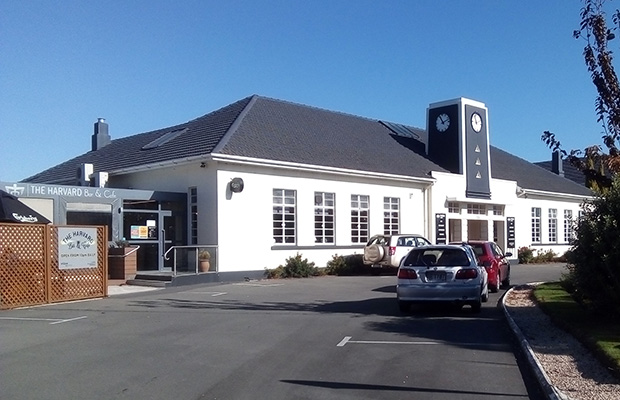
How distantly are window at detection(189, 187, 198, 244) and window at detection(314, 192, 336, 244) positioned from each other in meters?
5.38

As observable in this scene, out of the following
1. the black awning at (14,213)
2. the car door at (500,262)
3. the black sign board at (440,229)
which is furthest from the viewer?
the black sign board at (440,229)

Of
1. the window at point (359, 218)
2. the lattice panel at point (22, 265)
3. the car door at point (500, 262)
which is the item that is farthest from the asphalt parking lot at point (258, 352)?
the window at point (359, 218)

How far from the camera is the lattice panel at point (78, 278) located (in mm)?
17531

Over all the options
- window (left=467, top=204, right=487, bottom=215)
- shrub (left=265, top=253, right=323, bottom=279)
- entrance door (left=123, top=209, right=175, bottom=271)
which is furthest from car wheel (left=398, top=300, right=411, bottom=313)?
window (left=467, top=204, right=487, bottom=215)

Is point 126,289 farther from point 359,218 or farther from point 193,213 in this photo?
point 359,218

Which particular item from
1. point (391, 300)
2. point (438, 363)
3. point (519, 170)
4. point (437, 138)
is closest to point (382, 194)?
point (437, 138)

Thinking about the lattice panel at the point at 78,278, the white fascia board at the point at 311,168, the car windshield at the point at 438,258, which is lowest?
the lattice panel at the point at 78,278

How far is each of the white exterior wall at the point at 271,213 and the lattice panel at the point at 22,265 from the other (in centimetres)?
775

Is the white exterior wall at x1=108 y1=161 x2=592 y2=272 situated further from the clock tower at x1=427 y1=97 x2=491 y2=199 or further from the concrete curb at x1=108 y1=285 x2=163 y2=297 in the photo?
the concrete curb at x1=108 y1=285 x2=163 y2=297

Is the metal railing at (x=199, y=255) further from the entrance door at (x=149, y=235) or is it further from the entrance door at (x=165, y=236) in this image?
the entrance door at (x=149, y=235)

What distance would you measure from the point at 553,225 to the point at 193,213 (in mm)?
27478

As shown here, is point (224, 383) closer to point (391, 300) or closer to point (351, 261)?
point (391, 300)

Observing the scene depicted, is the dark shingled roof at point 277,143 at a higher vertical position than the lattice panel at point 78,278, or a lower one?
higher

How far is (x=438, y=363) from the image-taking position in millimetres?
9188
